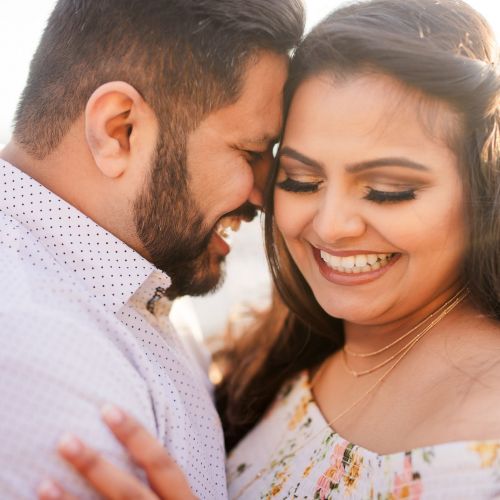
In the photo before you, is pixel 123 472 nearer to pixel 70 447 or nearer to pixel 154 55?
pixel 70 447

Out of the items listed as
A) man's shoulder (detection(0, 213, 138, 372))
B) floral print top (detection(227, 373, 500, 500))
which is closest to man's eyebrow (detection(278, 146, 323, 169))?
Answer: man's shoulder (detection(0, 213, 138, 372))

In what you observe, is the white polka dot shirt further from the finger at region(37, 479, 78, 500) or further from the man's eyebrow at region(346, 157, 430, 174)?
the man's eyebrow at region(346, 157, 430, 174)

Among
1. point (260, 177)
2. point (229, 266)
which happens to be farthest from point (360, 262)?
point (229, 266)

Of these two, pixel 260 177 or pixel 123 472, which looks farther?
pixel 260 177

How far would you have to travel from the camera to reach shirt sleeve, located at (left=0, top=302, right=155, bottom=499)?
1537 mm

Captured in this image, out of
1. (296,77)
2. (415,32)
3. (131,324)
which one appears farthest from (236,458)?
(415,32)

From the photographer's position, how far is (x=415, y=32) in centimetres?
205

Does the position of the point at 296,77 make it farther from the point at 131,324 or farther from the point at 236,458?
the point at 236,458

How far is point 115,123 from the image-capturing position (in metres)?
2.13

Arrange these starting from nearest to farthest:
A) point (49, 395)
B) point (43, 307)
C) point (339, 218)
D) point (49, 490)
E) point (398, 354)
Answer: point (49, 490) < point (49, 395) < point (43, 307) < point (339, 218) < point (398, 354)

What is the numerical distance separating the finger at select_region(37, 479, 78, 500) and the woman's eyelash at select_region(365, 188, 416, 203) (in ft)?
3.90

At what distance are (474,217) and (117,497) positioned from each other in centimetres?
130

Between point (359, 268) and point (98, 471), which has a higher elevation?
point (359, 268)

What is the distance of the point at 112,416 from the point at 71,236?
66cm
